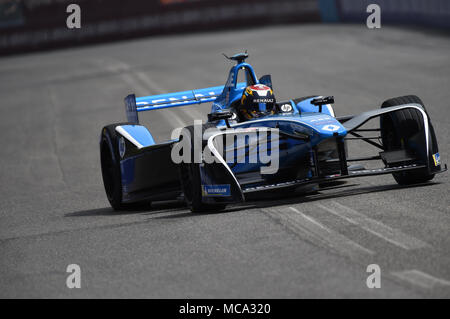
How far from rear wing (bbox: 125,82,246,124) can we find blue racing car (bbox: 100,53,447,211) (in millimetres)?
1108

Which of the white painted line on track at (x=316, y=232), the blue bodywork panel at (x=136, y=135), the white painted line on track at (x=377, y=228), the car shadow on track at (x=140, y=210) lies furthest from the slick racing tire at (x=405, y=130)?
the blue bodywork panel at (x=136, y=135)

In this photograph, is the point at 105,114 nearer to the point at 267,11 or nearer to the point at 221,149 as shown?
the point at 221,149

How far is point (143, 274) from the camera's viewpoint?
6457 millimetres

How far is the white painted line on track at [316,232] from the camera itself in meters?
6.50

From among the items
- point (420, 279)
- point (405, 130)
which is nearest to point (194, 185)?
point (405, 130)

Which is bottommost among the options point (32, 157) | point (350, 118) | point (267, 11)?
point (32, 157)

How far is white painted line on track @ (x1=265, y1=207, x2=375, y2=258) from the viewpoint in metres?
6.50

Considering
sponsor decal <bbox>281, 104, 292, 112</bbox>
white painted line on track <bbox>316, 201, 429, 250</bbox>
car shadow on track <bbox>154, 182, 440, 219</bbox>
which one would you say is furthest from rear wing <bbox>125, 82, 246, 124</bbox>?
white painted line on track <bbox>316, 201, 429, 250</bbox>

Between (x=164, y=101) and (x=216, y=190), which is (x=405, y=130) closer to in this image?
(x=216, y=190)

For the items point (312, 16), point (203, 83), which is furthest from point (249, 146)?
point (312, 16)

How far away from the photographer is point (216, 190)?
8414mm

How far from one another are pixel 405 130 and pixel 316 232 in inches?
101

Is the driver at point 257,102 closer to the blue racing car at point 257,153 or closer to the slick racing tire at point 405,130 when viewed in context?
the blue racing car at point 257,153
